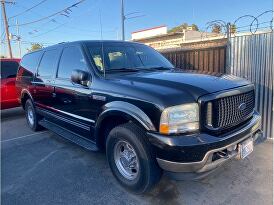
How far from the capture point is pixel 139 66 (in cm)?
391

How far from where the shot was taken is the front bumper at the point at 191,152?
8.09 ft

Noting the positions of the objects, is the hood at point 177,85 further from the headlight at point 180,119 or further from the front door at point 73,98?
the front door at point 73,98

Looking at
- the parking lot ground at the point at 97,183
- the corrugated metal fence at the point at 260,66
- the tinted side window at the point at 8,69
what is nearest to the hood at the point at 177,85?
the parking lot ground at the point at 97,183

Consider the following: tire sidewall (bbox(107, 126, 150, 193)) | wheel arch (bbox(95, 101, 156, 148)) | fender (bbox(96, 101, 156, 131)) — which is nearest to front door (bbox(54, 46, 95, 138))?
wheel arch (bbox(95, 101, 156, 148))

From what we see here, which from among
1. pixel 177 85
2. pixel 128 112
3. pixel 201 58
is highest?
pixel 201 58

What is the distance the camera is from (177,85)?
2789 mm

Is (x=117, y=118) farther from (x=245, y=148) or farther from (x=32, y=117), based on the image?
(x=32, y=117)

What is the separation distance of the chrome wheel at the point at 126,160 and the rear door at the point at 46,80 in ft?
6.79

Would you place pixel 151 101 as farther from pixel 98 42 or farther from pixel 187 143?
pixel 98 42

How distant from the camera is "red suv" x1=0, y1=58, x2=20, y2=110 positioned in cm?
707

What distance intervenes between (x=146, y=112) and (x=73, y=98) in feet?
5.48

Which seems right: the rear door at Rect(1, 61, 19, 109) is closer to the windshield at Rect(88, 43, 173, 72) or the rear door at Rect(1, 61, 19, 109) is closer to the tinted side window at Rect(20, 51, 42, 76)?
the tinted side window at Rect(20, 51, 42, 76)

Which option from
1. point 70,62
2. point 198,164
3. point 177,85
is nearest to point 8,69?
point 70,62

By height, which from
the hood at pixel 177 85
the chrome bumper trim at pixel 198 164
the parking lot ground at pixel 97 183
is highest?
the hood at pixel 177 85
